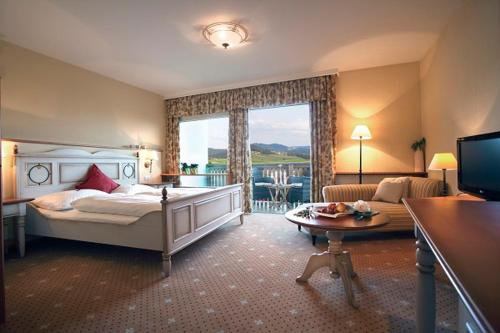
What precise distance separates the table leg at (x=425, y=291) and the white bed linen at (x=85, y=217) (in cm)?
244

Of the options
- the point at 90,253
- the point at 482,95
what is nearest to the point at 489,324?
the point at 482,95

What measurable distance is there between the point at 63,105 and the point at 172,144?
2261mm

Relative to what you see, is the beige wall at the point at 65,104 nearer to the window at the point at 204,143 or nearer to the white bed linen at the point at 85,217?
the window at the point at 204,143

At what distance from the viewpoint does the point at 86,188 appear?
12.0 ft

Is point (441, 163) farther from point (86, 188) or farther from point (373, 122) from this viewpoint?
point (86, 188)

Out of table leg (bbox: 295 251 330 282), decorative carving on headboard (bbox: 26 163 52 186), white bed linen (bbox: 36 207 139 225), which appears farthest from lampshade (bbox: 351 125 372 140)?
decorative carving on headboard (bbox: 26 163 52 186)

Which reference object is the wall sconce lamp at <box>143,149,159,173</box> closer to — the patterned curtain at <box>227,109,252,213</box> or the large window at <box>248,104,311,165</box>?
the patterned curtain at <box>227,109,252,213</box>

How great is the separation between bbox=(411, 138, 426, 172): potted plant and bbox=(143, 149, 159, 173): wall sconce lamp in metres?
4.99

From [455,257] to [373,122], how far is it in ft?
13.8

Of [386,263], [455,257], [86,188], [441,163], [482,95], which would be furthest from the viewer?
[86,188]

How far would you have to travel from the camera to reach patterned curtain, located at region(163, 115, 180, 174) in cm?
568

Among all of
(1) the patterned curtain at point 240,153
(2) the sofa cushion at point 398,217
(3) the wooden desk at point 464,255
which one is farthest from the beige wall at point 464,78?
(1) the patterned curtain at point 240,153

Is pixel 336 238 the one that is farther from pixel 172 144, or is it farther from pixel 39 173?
pixel 172 144

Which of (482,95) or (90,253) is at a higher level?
(482,95)
